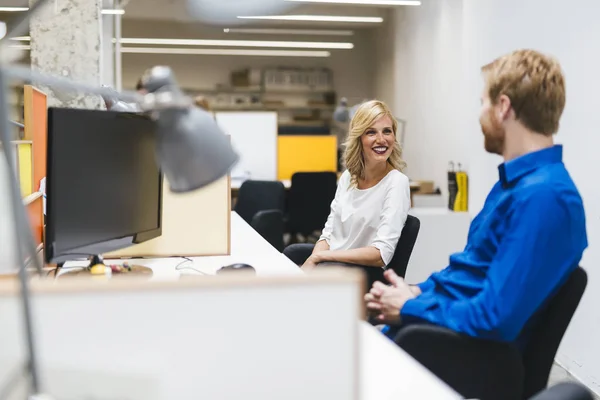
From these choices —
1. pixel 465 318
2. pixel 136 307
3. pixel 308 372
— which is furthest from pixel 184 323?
pixel 465 318

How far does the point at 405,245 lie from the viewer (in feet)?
7.98

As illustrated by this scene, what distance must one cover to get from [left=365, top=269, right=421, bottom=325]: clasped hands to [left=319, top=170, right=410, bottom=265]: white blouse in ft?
2.04

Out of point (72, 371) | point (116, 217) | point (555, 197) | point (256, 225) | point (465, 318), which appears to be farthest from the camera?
point (256, 225)

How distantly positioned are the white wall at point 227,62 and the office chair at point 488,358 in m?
10.0

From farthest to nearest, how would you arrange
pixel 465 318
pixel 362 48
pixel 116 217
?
pixel 362 48, pixel 116 217, pixel 465 318

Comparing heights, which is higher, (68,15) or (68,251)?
(68,15)

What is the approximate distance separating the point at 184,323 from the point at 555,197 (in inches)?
38.2

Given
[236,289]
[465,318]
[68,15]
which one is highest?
[68,15]

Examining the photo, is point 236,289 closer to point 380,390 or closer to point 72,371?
point 72,371

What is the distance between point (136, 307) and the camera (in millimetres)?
843

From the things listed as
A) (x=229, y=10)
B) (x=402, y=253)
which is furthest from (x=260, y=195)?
(x=229, y=10)

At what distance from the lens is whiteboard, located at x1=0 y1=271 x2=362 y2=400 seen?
0.84 m

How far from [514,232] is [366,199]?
1229 mm

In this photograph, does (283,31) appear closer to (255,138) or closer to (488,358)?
(255,138)
